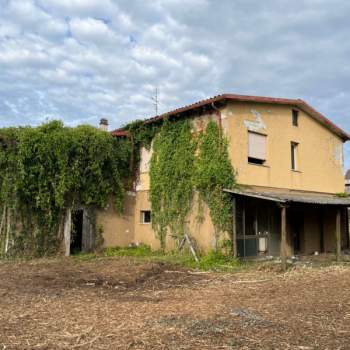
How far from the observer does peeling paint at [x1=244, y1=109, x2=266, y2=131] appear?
52.5 feet

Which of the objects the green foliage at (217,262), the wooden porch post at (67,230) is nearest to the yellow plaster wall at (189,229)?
the green foliage at (217,262)

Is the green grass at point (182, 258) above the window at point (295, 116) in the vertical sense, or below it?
below

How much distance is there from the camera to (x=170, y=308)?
7.91 metres

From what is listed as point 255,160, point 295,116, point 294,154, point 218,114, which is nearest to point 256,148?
point 255,160

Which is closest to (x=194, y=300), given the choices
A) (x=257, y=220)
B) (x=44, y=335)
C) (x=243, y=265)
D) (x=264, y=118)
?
(x=44, y=335)

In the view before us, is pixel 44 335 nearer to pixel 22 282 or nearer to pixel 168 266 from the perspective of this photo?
pixel 22 282

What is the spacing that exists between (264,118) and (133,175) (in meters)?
6.50

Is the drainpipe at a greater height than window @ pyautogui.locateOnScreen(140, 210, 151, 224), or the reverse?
the drainpipe

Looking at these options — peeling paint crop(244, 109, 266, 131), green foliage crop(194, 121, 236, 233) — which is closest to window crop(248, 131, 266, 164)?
peeling paint crop(244, 109, 266, 131)

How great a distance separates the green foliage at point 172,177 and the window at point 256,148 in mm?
2252

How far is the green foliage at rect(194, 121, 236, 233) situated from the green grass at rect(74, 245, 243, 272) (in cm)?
112

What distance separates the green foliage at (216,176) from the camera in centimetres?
1482

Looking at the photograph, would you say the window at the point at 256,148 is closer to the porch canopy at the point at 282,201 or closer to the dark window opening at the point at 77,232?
the porch canopy at the point at 282,201

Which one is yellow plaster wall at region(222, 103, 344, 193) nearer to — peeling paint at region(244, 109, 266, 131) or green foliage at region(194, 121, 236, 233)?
peeling paint at region(244, 109, 266, 131)
